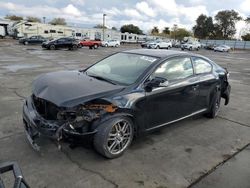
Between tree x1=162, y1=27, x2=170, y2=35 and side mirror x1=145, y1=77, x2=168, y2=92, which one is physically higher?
tree x1=162, y1=27, x2=170, y2=35

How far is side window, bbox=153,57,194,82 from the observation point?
13.0 ft

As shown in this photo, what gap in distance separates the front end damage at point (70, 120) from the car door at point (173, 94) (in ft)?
2.45

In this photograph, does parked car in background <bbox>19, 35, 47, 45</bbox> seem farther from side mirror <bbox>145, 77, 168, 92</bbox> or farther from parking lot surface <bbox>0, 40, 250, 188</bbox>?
side mirror <bbox>145, 77, 168, 92</bbox>

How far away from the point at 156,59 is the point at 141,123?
110 centimetres

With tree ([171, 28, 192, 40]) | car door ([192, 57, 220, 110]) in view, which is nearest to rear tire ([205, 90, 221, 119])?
car door ([192, 57, 220, 110])

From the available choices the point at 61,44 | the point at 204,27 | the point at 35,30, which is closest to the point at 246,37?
the point at 204,27

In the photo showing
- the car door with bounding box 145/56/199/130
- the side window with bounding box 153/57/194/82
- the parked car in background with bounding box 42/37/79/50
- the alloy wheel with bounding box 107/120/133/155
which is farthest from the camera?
the parked car in background with bounding box 42/37/79/50

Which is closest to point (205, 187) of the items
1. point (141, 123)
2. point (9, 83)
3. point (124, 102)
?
point (141, 123)

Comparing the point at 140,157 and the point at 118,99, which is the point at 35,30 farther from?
the point at 140,157

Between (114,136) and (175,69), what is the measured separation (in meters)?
1.67

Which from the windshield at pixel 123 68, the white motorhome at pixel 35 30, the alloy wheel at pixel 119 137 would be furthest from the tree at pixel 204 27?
the alloy wheel at pixel 119 137

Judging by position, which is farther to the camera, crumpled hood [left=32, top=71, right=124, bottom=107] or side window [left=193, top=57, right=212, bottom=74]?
side window [left=193, top=57, right=212, bottom=74]

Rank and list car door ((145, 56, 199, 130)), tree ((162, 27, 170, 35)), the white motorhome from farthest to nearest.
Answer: tree ((162, 27, 170, 35)) → the white motorhome → car door ((145, 56, 199, 130))

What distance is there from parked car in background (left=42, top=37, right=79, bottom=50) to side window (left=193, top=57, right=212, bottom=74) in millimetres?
25498
